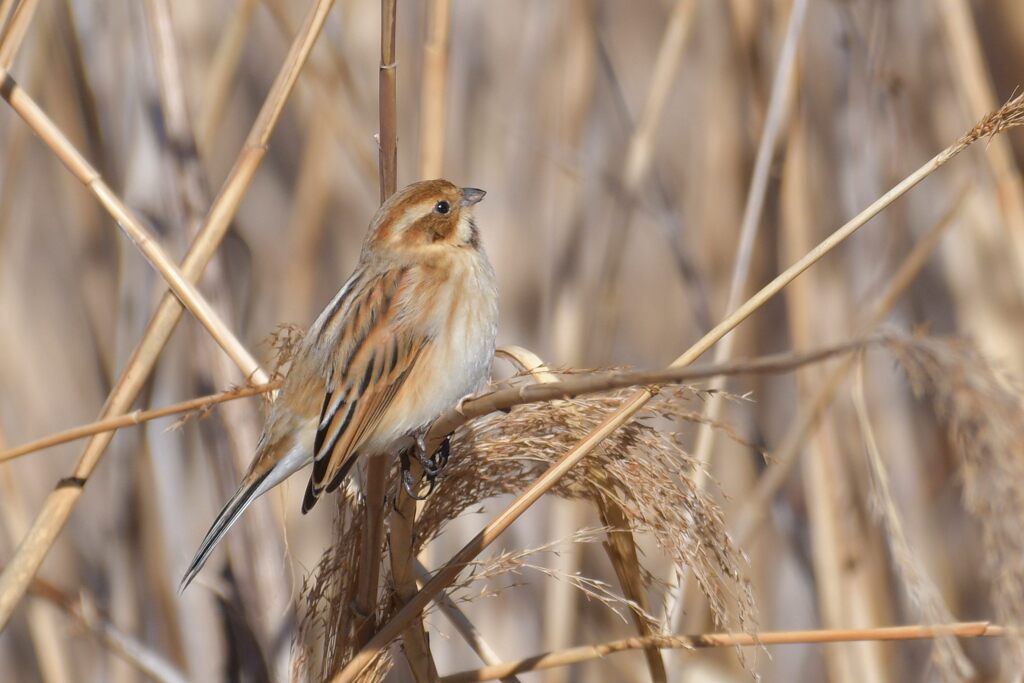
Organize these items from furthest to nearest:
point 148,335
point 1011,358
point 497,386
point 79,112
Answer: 1. point 1011,358
2. point 79,112
3. point 497,386
4. point 148,335

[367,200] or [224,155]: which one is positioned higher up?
[224,155]

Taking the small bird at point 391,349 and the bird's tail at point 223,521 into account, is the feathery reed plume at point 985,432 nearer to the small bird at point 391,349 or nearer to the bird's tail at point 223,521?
the small bird at point 391,349

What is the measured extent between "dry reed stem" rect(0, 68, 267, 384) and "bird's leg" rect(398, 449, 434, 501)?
0.29 meters

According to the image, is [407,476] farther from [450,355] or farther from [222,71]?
[222,71]

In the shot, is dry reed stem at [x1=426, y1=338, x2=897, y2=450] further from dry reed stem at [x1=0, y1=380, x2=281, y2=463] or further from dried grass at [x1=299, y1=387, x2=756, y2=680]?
dry reed stem at [x1=0, y1=380, x2=281, y2=463]

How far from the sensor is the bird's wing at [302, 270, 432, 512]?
1745mm

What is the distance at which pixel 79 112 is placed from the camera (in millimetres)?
2582

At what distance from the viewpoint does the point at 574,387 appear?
1.04m

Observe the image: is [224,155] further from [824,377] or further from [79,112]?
[824,377]

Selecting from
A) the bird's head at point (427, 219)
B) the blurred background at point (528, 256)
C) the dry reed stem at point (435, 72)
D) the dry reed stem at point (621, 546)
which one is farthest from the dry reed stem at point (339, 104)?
the dry reed stem at point (621, 546)

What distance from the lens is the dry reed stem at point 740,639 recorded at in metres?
1.36

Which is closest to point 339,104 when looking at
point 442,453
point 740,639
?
point 442,453

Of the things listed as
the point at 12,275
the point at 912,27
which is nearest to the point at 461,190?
the point at 12,275

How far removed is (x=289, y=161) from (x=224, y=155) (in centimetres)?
19
